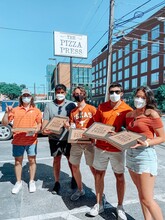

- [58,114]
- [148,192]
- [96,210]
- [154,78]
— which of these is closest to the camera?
[148,192]

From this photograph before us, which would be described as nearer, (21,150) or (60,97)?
(60,97)

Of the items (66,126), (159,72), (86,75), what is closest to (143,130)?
(66,126)

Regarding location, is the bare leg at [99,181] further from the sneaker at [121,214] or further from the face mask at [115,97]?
the face mask at [115,97]

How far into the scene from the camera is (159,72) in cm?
3944

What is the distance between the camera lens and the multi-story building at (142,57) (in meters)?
38.4

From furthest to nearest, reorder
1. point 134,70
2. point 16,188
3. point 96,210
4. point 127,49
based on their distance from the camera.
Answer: point 127,49
point 134,70
point 16,188
point 96,210

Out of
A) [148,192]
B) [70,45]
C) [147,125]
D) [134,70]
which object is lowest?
[148,192]

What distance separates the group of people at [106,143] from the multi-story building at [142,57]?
31222mm

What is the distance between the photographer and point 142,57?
4538cm

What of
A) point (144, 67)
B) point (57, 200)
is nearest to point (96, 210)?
point (57, 200)

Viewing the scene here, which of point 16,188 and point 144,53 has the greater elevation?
point 144,53

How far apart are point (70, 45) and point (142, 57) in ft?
110

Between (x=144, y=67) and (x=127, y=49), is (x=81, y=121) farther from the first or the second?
(x=127, y=49)

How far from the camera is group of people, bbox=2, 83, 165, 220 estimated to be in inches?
79.5
